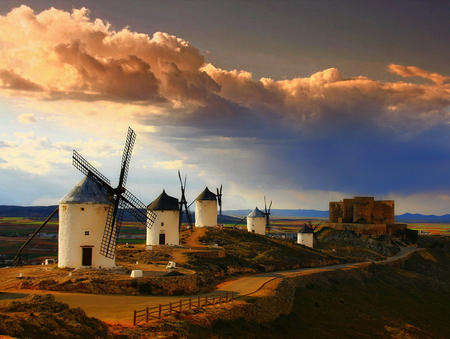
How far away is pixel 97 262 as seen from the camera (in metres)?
33.1

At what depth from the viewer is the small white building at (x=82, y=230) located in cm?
3306

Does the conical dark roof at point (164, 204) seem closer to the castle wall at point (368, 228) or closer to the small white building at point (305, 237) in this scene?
the small white building at point (305, 237)

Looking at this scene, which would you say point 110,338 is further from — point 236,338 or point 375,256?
point 375,256

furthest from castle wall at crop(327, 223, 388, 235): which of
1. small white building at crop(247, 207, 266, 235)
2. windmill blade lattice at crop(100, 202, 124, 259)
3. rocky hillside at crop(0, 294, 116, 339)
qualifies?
rocky hillside at crop(0, 294, 116, 339)

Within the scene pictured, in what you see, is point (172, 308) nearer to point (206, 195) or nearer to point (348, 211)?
point (206, 195)

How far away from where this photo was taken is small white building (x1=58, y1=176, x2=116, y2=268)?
33.1 m

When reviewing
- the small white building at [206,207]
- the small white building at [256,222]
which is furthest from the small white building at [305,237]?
the small white building at [206,207]

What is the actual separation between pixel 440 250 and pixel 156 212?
6649 centimetres

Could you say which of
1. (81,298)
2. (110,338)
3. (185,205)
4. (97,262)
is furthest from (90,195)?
(185,205)

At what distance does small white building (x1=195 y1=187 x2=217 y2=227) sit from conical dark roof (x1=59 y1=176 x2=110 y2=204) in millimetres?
31501

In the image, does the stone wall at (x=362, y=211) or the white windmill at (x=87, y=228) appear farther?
the stone wall at (x=362, y=211)

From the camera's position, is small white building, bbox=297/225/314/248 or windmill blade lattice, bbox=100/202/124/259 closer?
windmill blade lattice, bbox=100/202/124/259

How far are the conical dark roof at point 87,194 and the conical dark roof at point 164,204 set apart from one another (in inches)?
618

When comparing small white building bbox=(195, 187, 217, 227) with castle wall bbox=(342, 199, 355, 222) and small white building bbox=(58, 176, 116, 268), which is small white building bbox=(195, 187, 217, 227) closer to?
small white building bbox=(58, 176, 116, 268)
